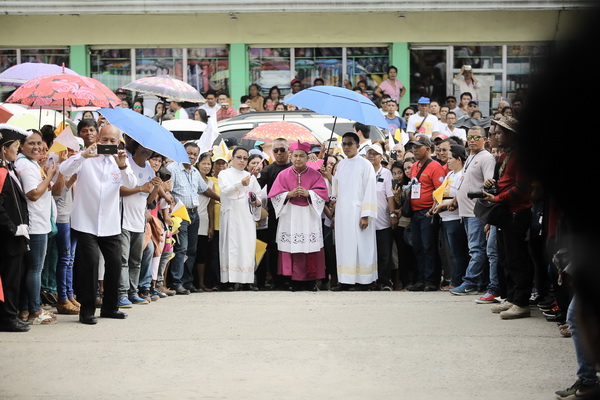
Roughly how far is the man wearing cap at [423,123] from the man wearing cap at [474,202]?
615 cm

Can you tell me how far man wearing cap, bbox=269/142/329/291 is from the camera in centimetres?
1313

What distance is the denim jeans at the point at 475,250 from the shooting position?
11.8 m

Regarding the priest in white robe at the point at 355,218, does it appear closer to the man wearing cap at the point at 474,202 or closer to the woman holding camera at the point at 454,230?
the woman holding camera at the point at 454,230

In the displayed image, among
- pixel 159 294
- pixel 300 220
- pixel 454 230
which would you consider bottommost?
pixel 159 294

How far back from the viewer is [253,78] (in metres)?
24.1

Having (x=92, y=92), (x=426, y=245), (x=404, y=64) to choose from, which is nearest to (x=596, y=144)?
(x=92, y=92)

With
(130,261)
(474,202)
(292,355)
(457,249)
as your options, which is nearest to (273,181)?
(457,249)

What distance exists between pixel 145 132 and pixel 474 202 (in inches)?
172

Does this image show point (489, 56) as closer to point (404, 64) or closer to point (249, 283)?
point (404, 64)

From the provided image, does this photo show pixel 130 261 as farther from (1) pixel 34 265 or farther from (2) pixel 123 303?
(1) pixel 34 265

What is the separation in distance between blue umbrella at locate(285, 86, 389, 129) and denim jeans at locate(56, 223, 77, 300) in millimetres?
4093

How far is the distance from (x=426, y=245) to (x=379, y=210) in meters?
0.98

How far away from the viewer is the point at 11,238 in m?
8.66

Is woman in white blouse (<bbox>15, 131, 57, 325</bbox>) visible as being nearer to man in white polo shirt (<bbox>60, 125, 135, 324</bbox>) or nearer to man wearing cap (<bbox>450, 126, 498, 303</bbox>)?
man in white polo shirt (<bbox>60, 125, 135, 324</bbox>)
